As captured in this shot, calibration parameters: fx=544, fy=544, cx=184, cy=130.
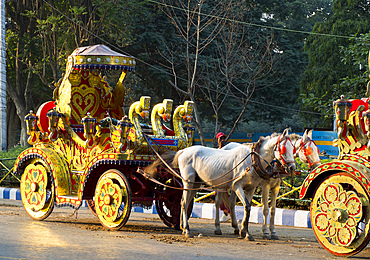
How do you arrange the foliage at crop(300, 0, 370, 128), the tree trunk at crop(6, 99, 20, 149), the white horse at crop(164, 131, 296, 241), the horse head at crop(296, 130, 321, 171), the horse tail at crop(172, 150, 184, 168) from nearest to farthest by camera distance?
1. the horse head at crop(296, 130, 321, 171)
2. the white horse at crop(164, 131, 296, 241)
3. the horse tail at crop(172, 150, 184, 168)
4. the foliage at crop(300, 0, 370, 128)
5. the tree trunk at crop(6, 99, 20, 149)

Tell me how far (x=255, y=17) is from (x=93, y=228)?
58.4 ft

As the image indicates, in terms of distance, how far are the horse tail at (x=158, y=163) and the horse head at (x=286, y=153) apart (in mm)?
2055

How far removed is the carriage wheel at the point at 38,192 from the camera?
10.4 m

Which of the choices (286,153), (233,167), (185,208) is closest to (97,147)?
(185,208)

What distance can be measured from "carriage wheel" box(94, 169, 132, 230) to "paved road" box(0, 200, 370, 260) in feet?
0.73

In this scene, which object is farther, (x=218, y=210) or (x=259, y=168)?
(x=218, y=210)

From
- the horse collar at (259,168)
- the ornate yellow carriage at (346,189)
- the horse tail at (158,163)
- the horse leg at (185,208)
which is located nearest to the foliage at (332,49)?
the horse tail at (158,163)

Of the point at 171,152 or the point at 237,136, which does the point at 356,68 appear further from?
the point at 171,152

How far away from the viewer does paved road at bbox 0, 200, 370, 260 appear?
276 inches

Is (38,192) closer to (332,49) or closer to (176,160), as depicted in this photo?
(176,160)

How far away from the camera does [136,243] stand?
8.00 meters

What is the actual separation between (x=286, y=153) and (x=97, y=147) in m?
3.52

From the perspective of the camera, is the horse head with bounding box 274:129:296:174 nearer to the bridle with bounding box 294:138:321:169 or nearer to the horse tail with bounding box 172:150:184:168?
the bridle with bounding box 294:138:321:169

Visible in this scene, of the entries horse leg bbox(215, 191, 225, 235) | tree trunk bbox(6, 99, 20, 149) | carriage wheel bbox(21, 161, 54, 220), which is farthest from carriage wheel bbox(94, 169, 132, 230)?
tree trunk bbox(6, 99, 20, 149)
